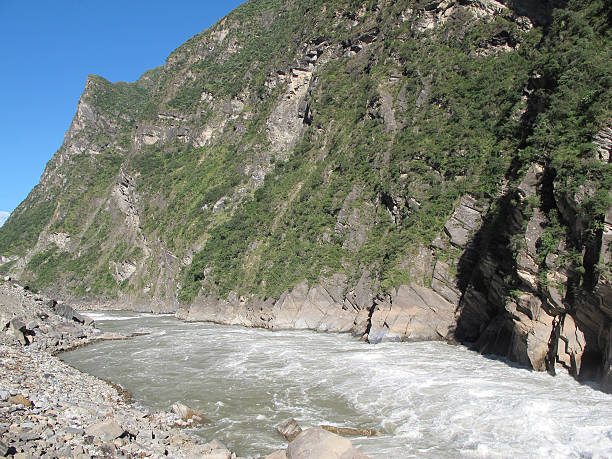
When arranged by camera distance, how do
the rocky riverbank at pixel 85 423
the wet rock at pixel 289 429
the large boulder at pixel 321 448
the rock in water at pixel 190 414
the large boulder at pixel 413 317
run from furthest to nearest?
1. the large boulder at pixel 413 317
2. the rock in water at pixel 190 414
3. the wet rock at pixel 289 429
4. the rocky riverbank at pixel 85 423
5. the large boulder at pixel 321 448

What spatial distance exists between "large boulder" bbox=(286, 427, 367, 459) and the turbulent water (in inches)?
65.9

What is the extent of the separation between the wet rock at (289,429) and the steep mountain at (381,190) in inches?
432

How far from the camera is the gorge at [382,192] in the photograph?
57.2ft

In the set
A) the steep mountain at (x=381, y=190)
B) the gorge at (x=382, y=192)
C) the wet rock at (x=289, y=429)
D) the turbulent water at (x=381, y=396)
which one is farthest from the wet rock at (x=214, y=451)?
the steep mountain at (x=381, y=190)

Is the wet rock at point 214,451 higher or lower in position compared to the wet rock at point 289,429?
higher

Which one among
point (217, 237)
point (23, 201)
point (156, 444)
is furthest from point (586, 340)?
point (23, 201)

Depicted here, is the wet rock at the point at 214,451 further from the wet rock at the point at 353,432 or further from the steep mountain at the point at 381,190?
the steep mountain at the point at 381,190

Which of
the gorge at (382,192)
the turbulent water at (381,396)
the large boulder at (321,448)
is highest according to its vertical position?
the gorge at (382,192)

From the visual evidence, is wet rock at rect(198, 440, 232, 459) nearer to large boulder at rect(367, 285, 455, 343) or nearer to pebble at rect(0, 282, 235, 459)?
pebble at rect(0, 282, 235, 459)

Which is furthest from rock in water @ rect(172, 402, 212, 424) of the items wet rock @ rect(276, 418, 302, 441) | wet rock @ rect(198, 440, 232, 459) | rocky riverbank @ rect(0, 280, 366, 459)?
wet rock @ rect(276, 418, 302, 441)

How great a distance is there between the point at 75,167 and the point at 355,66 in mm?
81510

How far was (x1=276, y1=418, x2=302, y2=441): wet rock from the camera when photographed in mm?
11250

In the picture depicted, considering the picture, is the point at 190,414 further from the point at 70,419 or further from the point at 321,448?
the point at 321,448

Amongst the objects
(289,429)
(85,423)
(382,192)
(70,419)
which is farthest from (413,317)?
(70,419)
